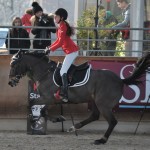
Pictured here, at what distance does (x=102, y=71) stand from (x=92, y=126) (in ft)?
6.78

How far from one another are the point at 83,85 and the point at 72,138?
1.24 metres

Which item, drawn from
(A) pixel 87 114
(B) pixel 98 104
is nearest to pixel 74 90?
(B) pixel 98 104

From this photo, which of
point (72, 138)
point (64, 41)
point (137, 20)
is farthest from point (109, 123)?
point (137, 20)

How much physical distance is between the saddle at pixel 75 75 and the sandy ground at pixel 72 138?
1193mm

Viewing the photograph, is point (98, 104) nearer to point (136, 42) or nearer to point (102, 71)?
point (102, 71)

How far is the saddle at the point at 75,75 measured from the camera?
1316 cm

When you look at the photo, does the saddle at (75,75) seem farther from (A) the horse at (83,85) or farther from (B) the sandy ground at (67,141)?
(B) the sandy ground at (67,141)

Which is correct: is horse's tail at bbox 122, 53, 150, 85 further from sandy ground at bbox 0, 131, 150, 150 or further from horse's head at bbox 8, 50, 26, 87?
horse's head at bbox 8, 50, 26, 87

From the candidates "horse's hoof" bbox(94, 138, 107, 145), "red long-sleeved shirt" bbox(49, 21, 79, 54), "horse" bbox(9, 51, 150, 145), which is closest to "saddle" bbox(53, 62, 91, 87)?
"horse" bbox(9, 51, 150, 145)

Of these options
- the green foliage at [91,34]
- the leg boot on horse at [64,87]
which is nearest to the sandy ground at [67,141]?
the leg boot on horse at [64,87]

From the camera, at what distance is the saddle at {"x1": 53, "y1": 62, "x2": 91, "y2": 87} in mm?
13156

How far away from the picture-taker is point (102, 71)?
13.2 meters

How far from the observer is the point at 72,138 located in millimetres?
13594

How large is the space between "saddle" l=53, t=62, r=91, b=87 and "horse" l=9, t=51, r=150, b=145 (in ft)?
0.21
